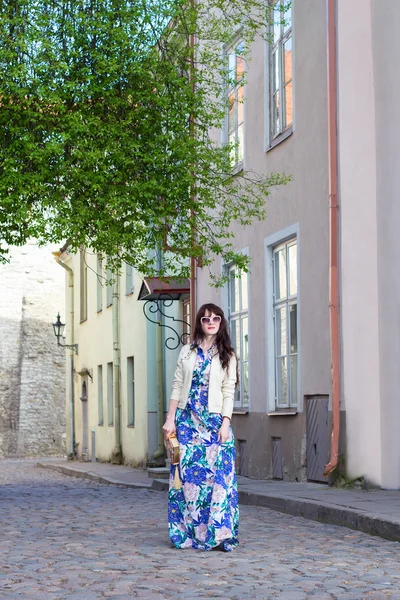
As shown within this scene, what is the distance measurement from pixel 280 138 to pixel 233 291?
3260mm

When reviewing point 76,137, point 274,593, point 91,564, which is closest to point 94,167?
point 76,137

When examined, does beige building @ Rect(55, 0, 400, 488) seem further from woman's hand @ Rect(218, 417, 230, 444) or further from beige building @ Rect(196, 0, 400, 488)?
woman's hand @ Rect(218, 417, 230, 444)

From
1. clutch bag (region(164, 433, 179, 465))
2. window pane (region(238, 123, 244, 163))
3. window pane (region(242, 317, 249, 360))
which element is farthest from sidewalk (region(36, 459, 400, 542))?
window pane (region(238, 123, 244, 163))

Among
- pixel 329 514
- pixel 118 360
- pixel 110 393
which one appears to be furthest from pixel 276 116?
pixel 110 393

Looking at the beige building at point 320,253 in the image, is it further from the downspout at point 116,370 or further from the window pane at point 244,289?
the downspout at point 116,370

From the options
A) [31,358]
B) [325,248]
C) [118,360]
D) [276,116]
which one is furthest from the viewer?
[31,358]

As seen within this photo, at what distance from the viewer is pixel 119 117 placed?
1464 centimetres

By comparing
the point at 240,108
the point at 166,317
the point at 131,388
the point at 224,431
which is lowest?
the point at 224,431

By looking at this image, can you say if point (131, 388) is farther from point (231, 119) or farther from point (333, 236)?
point (333, 236)

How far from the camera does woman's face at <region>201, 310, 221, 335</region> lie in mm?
8359

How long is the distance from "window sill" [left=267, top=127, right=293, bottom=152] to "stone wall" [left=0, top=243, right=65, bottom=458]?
26.3 metres

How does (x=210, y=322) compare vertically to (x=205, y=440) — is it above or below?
above

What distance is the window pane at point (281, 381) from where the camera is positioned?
1509cm

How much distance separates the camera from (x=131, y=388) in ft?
83.8
